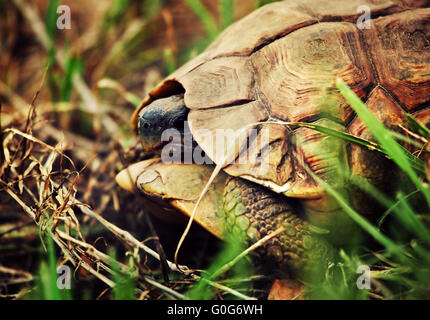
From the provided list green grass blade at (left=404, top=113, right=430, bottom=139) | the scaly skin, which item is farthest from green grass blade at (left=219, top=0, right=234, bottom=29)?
green grass blade at (left=404, top=113, right=430, bottom=139)

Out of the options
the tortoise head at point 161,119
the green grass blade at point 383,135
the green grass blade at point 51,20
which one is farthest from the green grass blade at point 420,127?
the green grass blade at point 51,20

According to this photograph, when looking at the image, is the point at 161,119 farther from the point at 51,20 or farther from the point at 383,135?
the point at 51,20

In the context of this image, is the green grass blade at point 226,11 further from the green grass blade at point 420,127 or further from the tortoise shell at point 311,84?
the green grass blade at point 420,127

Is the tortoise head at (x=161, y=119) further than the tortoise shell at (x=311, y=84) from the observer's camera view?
Yes

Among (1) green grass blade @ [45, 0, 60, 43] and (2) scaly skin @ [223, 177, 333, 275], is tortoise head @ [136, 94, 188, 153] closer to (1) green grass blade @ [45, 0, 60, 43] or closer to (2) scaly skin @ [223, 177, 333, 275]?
(2) scaly skin @ [223, 177, 333, 275]

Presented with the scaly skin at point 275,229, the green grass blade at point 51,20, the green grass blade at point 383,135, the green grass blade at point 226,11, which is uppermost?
the green grass blade at point 51,20

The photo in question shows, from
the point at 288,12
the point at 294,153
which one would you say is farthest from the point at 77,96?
the point at 294,153

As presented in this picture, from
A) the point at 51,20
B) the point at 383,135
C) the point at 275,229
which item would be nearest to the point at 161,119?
the point at 275,229
